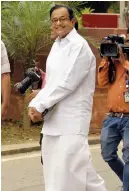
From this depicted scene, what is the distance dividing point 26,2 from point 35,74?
5.02 m

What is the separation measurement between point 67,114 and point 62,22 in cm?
74

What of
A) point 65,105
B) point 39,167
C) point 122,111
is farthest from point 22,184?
point 65,105

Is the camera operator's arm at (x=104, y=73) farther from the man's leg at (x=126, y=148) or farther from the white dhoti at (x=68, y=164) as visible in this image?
the white dhoti at (x=68, y=164)

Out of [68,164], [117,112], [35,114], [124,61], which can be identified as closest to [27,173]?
[117,112]

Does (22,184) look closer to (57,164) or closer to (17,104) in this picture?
(57,164)

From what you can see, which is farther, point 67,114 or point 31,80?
point 31,80

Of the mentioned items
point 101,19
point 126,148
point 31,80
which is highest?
point 31,80

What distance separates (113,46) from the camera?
4777mm

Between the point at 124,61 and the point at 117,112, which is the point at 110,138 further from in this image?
the point at 124,61

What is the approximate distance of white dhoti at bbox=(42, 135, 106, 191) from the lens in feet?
13.7

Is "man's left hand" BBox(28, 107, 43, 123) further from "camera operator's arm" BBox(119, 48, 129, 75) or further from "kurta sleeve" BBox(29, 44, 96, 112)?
"camera operator's arm" BBox(119, 48, 129, 75)

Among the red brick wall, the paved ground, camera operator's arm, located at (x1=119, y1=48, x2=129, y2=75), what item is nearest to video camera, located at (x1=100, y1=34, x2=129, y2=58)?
camera operator's arm, located at (x1=119, y1=48, x2=129, y2=75)

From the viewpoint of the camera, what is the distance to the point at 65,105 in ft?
13.7

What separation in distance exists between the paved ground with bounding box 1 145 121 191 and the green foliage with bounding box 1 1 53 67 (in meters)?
2.07
